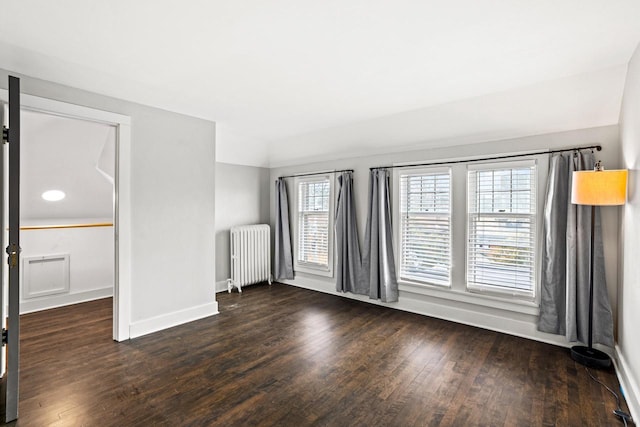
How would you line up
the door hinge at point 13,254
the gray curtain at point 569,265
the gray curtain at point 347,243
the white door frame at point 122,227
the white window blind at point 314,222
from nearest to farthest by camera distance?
the door hinge at point 13,254 < the gray curtain at point 569,265 < the white door frame at point 122,227 < the gray curtain at point 347,243 < the white window blind at point 314,222

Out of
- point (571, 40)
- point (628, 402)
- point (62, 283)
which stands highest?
point (571, 40)

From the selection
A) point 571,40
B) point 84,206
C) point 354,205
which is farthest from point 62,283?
point 571,40

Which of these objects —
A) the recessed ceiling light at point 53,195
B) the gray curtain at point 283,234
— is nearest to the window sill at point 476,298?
the gray curtain at point 283,234

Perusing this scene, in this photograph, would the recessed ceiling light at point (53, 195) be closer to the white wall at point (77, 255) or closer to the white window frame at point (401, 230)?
the white wall at point (77, 255)

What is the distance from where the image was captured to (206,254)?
407cm

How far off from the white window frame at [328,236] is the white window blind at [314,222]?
1.0 inches

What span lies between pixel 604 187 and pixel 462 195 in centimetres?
142

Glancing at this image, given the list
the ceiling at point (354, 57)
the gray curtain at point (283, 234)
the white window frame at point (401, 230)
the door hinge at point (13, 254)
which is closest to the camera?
the ceiling at point (354, 57)

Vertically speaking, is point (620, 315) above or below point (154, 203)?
below

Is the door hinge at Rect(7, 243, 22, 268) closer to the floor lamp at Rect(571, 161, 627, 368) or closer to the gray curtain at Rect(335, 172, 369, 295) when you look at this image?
the gray curtain at Rect(335, 172, 369, 295)

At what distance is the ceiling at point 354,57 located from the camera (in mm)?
1915

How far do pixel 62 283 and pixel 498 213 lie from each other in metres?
5.69

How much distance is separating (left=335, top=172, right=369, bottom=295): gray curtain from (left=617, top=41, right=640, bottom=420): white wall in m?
2.81

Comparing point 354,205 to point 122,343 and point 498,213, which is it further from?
point 122,343
